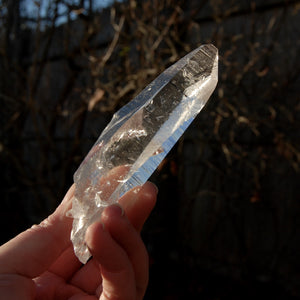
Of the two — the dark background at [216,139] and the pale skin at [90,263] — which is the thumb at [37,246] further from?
the dark background at [216,139]

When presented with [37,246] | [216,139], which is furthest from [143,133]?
[216,139]

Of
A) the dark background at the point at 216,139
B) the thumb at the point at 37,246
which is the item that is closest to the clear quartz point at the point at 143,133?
the thumb at the point at 37,246

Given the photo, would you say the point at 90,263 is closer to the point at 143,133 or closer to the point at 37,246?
the point at 37,246

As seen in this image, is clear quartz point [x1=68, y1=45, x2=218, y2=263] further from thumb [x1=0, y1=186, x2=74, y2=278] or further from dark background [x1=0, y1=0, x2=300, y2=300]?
dark background [x1=0, y1=0, x2=300, y2=300]

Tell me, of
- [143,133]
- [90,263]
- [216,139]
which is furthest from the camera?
[216,139]

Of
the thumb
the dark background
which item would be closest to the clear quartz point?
the thumb

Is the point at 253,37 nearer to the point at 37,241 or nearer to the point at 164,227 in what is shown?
the point at 164,227
